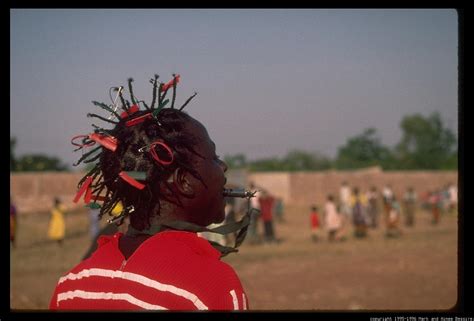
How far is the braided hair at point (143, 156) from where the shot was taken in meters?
2.09

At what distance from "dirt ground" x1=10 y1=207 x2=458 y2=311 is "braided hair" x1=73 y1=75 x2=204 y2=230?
3.65 metres

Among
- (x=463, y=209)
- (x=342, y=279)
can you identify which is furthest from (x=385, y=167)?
(x=463, y=209)

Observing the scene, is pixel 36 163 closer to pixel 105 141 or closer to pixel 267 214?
pixel 267 214

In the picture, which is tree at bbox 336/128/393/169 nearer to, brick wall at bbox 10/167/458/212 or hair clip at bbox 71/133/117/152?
brick wall at bbox 10/167/458/212

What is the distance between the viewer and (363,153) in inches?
2726

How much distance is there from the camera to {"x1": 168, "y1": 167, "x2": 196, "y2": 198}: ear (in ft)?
6.83

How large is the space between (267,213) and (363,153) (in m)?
52.5

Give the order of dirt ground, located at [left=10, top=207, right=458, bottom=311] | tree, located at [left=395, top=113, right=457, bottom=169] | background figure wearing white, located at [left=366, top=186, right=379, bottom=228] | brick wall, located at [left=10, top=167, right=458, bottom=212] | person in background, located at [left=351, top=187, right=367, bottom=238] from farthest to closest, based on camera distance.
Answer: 1. tree, located at [left=395, top=113, right=457, bottom=169]
2. brick wall, located at [left=10, top=167, right=458, bottom=212]
3. background figure wearing white, located at [left=366, top=186, right=379, bottom=228]
4. person in background, located at [left=351, top=187, right=367, bottom=238]
5. dirt ground, located at [left=10, top=207, right=458, bottom=311]

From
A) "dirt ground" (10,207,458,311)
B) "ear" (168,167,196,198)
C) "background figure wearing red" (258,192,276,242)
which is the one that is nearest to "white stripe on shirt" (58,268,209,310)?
"ear" (168,167,196,198)
